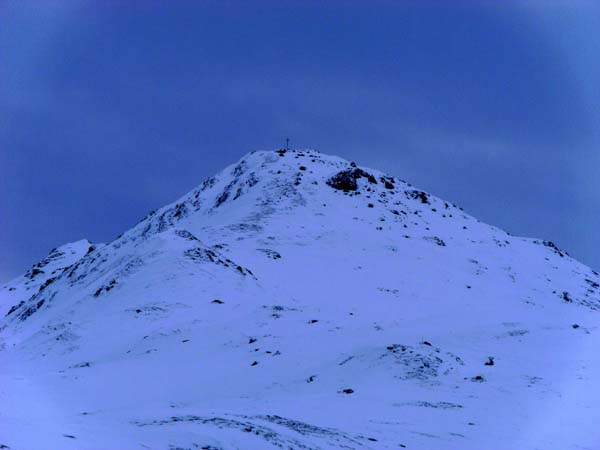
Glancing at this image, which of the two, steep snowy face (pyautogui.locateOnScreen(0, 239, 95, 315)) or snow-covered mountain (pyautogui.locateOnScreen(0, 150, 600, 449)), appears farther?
steep snowy face (pyautogui.locateOnScreen(0, 239, 95, 315))

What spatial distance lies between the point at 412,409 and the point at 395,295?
22115 millimetres

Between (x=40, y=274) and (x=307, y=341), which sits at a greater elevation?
(x=40, y=274)

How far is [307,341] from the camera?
24328mm

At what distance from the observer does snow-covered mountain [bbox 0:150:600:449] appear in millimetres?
13680

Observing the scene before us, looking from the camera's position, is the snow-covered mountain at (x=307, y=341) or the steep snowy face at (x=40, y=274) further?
the steep snowy face at (x=40, y=274)

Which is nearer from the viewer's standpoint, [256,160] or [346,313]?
[346,313]

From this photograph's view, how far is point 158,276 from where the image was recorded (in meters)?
32.0

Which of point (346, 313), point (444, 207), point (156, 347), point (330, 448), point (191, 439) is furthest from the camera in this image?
point (444, 207)

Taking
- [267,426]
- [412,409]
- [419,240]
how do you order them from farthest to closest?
[419,240], [412,409], [267,426]

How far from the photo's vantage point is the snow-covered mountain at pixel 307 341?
1368cm

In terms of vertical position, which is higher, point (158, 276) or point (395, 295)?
point (395, 295)

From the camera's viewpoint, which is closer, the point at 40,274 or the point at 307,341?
the point at 307,341

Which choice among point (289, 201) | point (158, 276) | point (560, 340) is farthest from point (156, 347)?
point (289, 201)

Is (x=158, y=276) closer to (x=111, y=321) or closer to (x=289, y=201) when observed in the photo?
(x=111, y=321)
